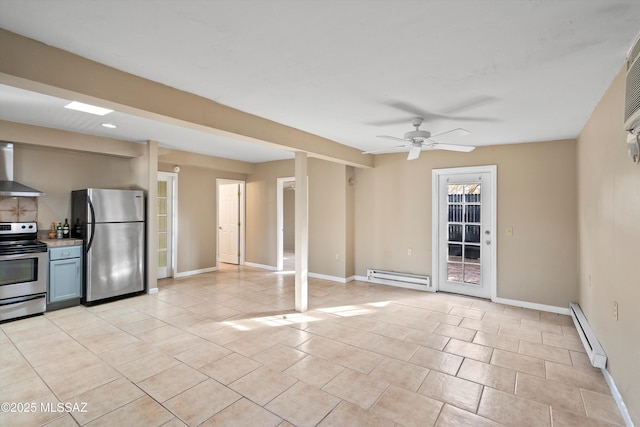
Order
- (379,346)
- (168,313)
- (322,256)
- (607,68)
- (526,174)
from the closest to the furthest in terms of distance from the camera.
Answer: (607,68) < (379,346) < (168,313) < (526,174) < (322,256)

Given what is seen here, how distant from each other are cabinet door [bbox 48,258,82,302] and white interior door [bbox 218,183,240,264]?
11.5 feet

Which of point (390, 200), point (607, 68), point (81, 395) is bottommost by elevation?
point (81, 395)

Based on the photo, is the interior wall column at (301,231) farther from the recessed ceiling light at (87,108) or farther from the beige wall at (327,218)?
the recessed ceiling light at (87,108)

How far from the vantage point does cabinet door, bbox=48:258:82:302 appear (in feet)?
13.9

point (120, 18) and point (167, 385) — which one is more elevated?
point (120, 18)

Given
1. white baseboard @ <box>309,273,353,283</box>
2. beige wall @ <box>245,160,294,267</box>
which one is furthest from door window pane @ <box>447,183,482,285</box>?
beige wall @ <box>245,160,294,267</box>

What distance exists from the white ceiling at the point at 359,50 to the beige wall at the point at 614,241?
12.4 inches

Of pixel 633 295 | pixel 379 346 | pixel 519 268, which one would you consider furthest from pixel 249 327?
pixel 519 268

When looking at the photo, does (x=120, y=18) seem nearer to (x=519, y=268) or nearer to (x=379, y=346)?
(x=379, y=346)

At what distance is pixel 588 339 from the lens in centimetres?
307

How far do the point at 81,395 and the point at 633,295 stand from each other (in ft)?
12.9

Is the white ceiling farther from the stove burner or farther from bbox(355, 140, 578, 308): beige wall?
the stove burner

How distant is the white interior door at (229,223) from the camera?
7.70 metres

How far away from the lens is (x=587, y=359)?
300 centimetres
